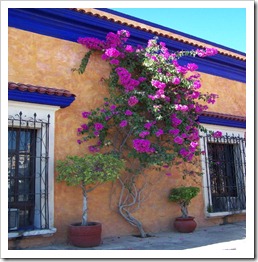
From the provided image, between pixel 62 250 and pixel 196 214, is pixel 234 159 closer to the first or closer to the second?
pixel 196 214

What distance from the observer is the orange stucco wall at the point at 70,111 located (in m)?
6.04

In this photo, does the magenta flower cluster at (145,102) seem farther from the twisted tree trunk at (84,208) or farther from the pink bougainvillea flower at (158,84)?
the twisted tree trunk at (84,208)

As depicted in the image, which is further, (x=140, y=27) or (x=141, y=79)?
(x=140, y=27)

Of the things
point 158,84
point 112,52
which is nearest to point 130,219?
point 158,84

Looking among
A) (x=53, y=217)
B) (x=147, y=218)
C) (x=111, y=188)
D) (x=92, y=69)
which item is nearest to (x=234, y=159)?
(x=147, y=218)

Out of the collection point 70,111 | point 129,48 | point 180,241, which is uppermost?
point 129,48

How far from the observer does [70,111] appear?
645cm

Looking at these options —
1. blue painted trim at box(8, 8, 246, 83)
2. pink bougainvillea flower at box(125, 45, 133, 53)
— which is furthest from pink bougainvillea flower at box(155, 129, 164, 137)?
blue painted trim at box(8, 8, 246, 83)

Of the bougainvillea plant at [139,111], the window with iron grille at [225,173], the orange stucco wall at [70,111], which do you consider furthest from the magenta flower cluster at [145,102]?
the window with iron grille at [225,173]

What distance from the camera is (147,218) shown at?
6.99 m

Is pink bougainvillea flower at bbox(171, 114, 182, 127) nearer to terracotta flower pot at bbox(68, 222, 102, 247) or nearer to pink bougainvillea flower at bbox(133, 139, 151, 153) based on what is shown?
pink bougainvillea flower at bbox(133, 139, 151, 153)

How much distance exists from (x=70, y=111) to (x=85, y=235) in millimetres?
2256

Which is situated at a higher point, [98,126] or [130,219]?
[98,126]

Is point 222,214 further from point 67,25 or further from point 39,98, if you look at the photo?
point 67,25
